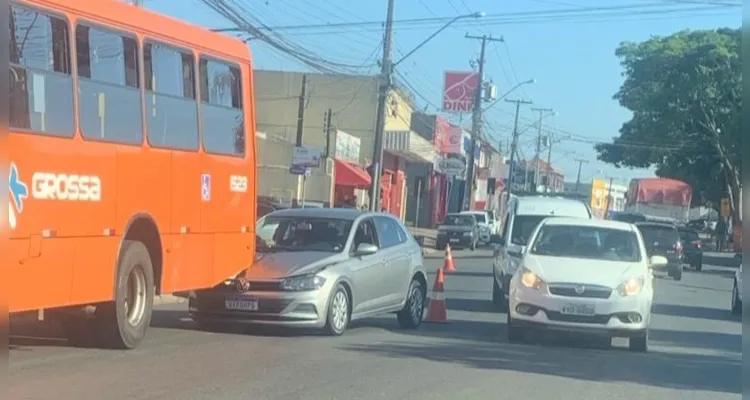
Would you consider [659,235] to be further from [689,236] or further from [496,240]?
[496,240]

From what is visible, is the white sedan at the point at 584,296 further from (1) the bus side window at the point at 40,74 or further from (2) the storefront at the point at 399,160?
(2) the storefront at the point at 399,160

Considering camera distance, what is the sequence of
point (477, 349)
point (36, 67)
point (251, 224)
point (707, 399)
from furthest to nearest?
point (251, 224) → point (477, 349) → point (707, 399) → point (36, 67)

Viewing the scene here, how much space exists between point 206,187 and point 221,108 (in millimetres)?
1115

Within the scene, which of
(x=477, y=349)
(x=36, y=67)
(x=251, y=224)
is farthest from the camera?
(x=251, y=224)

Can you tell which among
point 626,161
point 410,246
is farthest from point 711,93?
point 410,246

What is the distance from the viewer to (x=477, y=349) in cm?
1457

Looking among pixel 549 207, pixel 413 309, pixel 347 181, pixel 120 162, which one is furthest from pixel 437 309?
pixel 347 181

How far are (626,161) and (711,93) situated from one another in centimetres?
1377

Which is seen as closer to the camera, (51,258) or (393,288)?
(51,258)

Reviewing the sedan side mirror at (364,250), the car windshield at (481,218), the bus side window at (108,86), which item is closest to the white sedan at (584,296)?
the sedan side mirror at (364,250)

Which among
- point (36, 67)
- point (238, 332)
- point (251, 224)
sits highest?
point (36, 67)

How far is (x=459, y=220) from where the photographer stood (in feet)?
170

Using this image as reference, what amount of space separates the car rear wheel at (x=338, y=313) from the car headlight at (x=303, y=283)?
29cm

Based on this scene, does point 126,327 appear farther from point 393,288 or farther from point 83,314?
point 393,288
